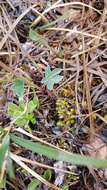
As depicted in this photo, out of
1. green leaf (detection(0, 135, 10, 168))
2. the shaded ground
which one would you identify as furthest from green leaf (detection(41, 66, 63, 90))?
green leaf (detection(0, 135, 10, 168))

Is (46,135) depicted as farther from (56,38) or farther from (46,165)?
(56,38)

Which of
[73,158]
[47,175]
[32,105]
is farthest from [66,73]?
[73,158]

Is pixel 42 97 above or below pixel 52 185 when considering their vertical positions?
above

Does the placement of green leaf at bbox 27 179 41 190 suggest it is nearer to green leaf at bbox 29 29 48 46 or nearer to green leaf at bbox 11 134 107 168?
green leaf at bbox 11 134 107 168

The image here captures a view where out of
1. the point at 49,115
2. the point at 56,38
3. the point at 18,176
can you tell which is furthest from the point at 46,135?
the point at 56,38

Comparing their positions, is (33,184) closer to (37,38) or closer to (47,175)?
(47,175)

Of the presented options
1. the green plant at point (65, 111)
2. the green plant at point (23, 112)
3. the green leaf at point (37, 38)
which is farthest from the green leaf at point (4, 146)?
the green leaf at point (37, 38)

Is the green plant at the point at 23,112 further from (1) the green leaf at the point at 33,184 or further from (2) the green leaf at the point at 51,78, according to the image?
(1) the green leaf at the point at 33,184
